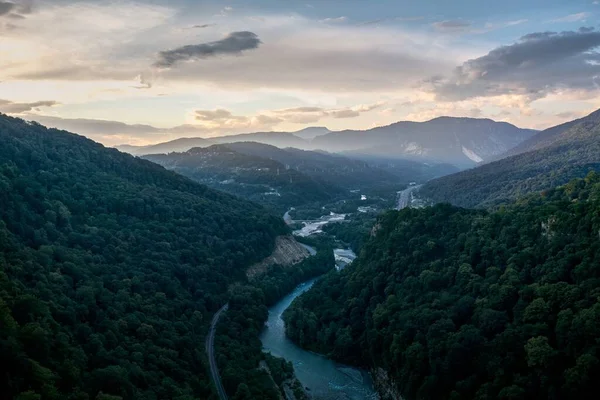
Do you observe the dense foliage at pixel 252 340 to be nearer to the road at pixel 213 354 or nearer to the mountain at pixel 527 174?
the road at pixel 213 354

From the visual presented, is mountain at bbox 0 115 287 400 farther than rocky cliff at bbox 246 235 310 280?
No

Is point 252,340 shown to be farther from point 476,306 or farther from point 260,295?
point 476,306

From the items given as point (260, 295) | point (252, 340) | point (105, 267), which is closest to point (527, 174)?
point (260, 295)

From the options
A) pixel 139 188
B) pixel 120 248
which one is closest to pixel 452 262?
pixel 120 248

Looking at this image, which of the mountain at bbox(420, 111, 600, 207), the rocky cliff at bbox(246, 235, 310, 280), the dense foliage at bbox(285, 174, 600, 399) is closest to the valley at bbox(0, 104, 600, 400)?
the dense foliage at bbox(285, 174, 600, 399)

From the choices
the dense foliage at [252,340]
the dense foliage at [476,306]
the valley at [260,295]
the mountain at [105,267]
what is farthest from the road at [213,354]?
the dense foliage at [476,306]

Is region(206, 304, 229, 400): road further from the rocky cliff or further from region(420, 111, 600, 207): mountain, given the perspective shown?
region(420, 111, 600, 207): mountain
